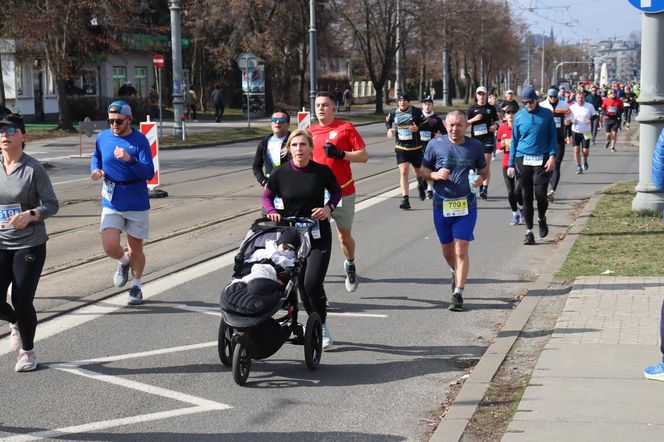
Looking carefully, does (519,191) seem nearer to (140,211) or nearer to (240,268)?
(140,211)

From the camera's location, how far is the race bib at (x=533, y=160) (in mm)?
12395

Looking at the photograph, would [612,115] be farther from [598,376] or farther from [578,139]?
[598,376]

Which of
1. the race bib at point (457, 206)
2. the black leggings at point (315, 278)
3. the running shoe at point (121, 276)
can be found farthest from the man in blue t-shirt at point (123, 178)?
the race bib at point (457, 206)

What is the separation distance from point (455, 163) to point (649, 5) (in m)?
3.52

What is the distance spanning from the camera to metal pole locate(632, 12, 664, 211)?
13492mm

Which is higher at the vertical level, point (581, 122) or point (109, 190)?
point (581, 122)

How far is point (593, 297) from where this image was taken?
877 centimetres

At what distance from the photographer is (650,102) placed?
1372 centimetres

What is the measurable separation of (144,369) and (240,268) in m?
1.03

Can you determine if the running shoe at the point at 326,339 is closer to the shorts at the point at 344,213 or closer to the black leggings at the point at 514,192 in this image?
the shorts at the point at 344,213

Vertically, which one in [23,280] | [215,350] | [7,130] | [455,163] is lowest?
[215,350]

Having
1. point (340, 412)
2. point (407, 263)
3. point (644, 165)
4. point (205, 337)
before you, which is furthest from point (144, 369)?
point (644, 165)

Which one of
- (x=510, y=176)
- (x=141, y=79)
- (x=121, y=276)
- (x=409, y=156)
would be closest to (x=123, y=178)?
(x=121, y=276)

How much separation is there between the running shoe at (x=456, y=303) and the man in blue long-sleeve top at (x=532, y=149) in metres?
3.86
